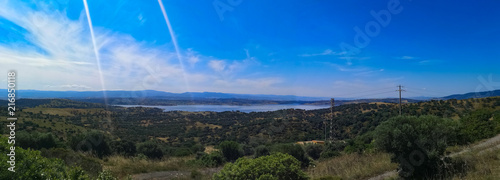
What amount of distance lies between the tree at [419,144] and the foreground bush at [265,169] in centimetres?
279

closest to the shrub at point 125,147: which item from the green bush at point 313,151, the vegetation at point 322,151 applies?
the vegetation at point 322,151

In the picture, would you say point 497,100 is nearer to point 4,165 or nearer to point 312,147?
point 312,147

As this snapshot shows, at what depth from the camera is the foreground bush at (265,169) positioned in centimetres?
319

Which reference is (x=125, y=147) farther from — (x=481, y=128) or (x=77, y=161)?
(x=481, y=128)

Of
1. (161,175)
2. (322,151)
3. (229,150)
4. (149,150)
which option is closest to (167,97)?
(149,150)

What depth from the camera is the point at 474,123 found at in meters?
11.5

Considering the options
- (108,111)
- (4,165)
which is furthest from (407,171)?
(108,111)

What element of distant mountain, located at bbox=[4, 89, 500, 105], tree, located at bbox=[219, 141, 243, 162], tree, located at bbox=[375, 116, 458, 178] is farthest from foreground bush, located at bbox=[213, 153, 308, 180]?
distant mountain, located at bbox=[4, 89, 500, 105]

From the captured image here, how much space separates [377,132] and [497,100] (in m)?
35.0

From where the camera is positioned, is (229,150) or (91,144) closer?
(91,144)

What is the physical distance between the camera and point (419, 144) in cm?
490

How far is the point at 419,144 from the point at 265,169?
3.75 metres

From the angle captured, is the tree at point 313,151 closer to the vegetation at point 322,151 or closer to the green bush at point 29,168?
the vegetation at point 322,151

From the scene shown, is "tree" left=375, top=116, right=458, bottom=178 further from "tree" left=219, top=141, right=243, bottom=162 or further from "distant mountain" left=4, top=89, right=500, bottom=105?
"distant mountain" left=4, top=89, right=500, bottom=105
